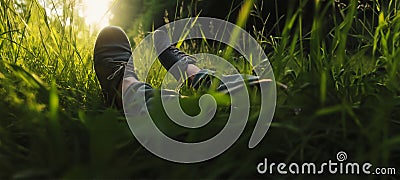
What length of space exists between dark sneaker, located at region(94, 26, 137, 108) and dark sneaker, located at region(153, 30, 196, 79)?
139 millimetres

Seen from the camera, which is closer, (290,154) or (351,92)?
(290,154)

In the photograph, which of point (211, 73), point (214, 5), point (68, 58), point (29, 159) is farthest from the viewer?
point (214, 5)

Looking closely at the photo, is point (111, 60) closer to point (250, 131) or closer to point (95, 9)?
point (95, 9)

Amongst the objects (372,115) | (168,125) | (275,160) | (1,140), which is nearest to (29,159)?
(1,140)

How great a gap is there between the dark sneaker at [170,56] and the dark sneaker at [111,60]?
139 millimetres

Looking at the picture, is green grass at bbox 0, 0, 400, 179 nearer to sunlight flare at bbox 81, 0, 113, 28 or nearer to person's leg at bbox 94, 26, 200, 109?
person's leg at bbox 94, 26, 200, 109

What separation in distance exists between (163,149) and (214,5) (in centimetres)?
199

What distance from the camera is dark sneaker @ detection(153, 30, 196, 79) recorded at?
137cm

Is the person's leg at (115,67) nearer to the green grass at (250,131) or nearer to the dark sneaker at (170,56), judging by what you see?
the dark sneaker at (170,56)

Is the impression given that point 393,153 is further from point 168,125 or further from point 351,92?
point 168,125

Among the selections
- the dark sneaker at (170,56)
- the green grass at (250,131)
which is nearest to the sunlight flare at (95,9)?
the dark sneaker at (170,56)

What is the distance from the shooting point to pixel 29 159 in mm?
498

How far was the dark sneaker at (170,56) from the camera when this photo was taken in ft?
4.48

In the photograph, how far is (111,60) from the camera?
1.27 m
